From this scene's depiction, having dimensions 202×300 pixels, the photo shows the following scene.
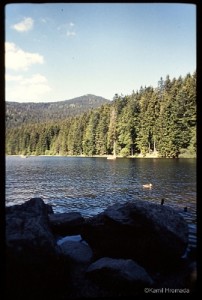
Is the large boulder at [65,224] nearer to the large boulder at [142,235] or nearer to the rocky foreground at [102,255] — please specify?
the rocky foreground at [102,255]

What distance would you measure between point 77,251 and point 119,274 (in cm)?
273

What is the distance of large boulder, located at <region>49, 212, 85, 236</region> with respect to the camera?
42.9ft

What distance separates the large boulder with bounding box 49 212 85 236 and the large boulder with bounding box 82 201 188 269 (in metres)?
2.64

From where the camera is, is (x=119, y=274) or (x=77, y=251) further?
(x=77, y=251)

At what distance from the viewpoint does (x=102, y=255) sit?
10.1 m

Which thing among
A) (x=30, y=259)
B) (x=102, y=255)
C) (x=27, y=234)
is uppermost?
(x=27, y=234)

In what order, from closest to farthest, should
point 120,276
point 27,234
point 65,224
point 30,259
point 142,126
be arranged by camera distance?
point 30,259, point 27,234, point 120,276, point 65,224, point 142,126

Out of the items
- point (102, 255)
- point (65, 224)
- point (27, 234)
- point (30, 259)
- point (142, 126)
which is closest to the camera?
point (30, 259)

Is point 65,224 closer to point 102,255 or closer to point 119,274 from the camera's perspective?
point 102,255

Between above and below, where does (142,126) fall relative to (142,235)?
above

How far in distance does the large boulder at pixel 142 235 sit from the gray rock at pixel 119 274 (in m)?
1.43

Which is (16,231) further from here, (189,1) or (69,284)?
(189,1)

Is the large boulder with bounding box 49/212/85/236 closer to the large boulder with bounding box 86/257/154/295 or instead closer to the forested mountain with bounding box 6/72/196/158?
the large boulder with bounding box 86/257/154/295

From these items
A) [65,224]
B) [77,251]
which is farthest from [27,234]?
[65,224]
